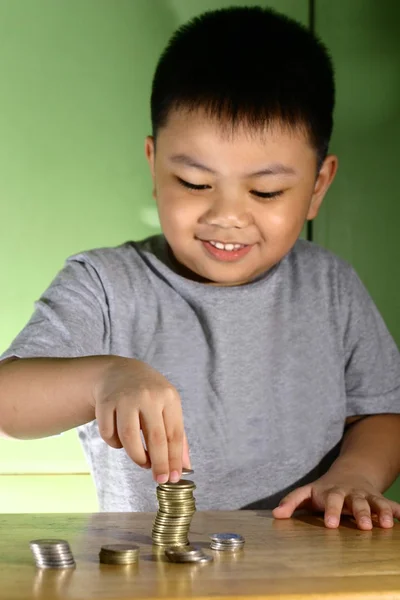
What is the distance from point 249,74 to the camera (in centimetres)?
130

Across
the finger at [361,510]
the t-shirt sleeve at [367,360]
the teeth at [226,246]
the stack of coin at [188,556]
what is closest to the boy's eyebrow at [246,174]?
the teeth at [226,246]

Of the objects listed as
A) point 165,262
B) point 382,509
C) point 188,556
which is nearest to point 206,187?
point 165,262

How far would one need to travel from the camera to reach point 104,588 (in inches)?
28.9

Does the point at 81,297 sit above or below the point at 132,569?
above

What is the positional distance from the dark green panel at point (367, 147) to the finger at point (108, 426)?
1.08 metres

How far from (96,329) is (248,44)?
17.6 inches

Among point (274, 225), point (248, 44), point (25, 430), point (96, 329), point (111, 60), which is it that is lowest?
point (25, 430)

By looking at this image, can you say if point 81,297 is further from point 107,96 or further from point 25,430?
point 107,96

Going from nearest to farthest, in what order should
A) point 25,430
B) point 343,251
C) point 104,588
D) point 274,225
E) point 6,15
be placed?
point 104,588
point 25,430
point 274,225
point 6,15
point 343,251

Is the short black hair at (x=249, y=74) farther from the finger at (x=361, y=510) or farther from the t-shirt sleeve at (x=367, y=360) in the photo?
the finger at (x=361, y=510)

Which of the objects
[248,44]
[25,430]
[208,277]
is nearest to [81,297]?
[208,277]

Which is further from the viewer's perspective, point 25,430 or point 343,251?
point 343,251

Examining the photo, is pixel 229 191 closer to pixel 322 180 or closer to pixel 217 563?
pixel 322 180

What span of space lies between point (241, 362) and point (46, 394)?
468 millimetres
